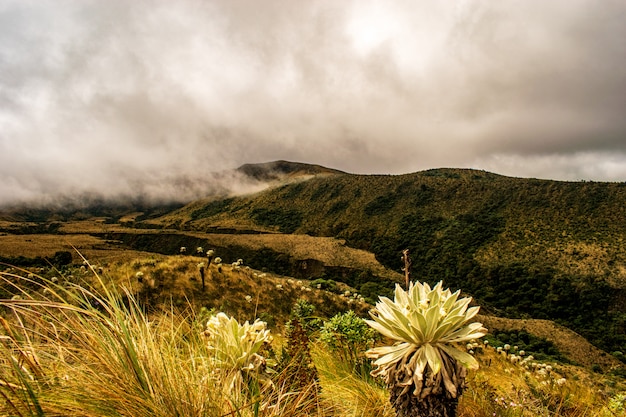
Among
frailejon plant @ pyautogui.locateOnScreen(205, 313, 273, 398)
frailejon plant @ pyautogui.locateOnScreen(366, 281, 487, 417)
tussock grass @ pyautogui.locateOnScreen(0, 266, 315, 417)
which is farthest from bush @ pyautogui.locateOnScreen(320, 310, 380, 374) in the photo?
frailejon plant @ pyautogui.locateOnScreen(366, 281, 487, 417)

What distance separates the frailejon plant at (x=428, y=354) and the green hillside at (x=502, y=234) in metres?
77.7

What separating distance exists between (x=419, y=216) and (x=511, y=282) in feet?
144

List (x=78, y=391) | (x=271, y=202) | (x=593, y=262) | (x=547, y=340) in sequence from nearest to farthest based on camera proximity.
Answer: (x=78, y=391)
(x=547, y=340)
(x=593, y=262)
(x=271, y=202)

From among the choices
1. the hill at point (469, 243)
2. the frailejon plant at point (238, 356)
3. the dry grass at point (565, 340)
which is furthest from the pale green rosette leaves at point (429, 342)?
the hill at point (469, 243)

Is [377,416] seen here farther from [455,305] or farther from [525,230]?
[525,230]

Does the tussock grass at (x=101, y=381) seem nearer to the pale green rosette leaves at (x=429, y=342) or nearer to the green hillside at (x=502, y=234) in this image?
the pale green rosette leaves at (x=429, y=342)

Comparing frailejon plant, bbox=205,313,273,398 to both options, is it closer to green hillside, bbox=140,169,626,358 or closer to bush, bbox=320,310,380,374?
bush, bbox=320,310,380,374

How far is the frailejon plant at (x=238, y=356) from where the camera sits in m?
2.99

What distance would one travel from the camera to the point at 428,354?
236 cm

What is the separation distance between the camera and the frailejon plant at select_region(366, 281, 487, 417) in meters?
2.30

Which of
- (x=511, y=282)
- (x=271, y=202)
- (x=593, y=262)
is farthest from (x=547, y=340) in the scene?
(x=271, y=202)

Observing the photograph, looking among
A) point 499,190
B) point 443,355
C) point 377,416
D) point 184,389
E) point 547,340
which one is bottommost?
point 547,340

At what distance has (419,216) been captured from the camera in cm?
12131

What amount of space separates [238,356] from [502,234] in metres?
109
